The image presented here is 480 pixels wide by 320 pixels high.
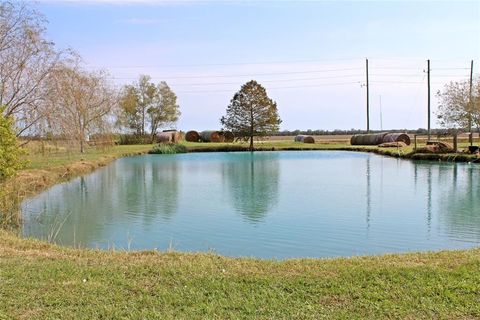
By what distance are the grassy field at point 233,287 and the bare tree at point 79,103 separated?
15989 millimetres

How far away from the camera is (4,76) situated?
19.4m

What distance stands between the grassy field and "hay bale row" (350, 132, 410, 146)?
41.0 m

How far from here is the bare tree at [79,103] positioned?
21266 millimetres

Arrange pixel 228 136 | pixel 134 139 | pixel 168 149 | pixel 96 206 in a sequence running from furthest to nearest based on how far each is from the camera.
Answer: pixel 228 136, pixel 134 139, pixel 168 149, pixel 96 206

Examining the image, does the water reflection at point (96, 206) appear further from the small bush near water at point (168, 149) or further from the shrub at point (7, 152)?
the small bush near water at point (168, 149)

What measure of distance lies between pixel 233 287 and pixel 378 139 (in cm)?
4579

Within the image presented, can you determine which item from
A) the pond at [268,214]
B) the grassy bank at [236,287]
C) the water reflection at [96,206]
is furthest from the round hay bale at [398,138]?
the grassy bank at [236,287]

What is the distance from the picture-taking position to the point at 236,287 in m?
4.98

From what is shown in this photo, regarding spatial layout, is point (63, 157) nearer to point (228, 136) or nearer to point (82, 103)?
point (82, 103)

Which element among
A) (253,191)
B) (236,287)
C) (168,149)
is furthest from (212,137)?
(236,287)

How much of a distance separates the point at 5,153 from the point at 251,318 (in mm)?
10169

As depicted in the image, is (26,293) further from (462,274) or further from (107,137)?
(107,137)

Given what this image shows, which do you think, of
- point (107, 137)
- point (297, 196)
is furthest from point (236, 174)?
point (107, 137)

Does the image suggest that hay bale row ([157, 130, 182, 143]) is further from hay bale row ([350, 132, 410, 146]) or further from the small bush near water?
hay bale row ([350, 132, 410, 146])
